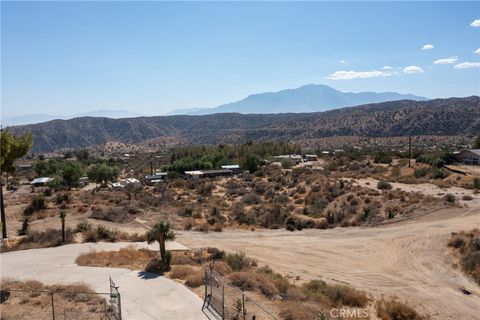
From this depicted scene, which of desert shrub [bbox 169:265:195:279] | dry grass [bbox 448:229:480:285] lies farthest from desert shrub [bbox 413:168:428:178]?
desert shrub [bbox 169:265:195:279]

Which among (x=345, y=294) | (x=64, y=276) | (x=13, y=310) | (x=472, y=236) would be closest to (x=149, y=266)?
(x=64, y=276)

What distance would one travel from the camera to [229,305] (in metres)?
15.3

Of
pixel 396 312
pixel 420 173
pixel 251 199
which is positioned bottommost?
pixel 251 199

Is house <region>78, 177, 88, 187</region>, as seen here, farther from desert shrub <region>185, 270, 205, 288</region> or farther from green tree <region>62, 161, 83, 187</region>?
desert shrub <region>185, 270, 205, 288</region>

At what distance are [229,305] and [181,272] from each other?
14.7ft

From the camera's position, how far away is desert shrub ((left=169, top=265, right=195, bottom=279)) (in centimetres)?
1898

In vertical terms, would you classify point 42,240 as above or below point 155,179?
above

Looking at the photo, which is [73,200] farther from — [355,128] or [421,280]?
[355,128]

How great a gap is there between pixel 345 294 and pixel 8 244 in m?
21.4

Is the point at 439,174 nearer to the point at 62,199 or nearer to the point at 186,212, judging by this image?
the point at 186,212

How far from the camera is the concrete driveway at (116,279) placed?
1495 centimetres

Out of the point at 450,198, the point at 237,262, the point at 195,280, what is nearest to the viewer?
the point at 195,280

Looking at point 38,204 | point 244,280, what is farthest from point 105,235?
point 38,204

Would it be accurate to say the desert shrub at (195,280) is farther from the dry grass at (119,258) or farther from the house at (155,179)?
the house at (155,179)
